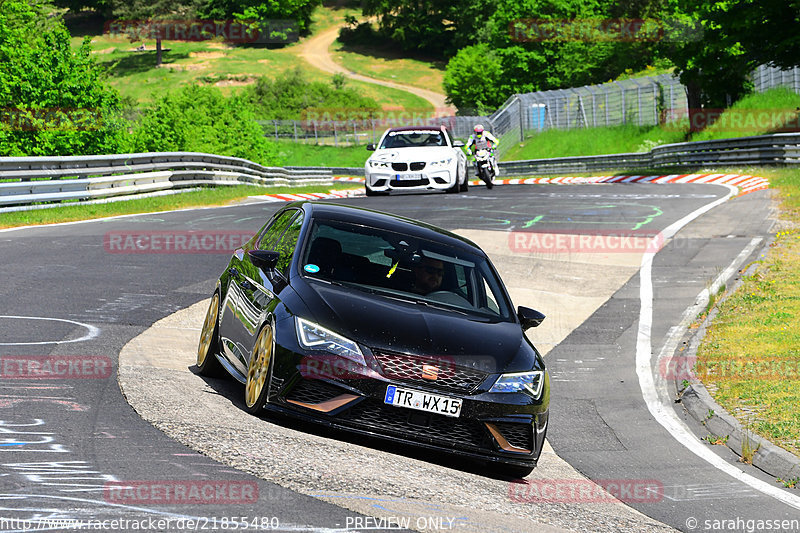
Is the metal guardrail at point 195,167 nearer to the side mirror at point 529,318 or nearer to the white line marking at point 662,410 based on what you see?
the white line marking at point 662,410

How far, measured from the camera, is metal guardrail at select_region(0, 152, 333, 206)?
2072 cm

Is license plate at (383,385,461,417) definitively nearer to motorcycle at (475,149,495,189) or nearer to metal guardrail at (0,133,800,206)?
metal guardrail at (0,133,800,206)

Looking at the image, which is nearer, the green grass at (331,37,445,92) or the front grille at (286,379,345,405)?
the front grille at (286,379,345,405)

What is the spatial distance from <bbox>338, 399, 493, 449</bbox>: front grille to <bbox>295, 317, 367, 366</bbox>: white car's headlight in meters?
0.31

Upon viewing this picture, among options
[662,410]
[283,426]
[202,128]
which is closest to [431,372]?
[283,426]

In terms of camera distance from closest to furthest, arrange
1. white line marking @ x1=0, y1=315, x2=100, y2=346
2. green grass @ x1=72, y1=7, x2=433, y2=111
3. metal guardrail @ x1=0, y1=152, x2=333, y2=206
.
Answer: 1. white line marking @ x1=0, y1=315, x2=100, y2=346
2. metal guardrail @ x1=0, y1=152, x2=333, y2=206
3. green grass @ x1=72, y1=7, x2=433, y2=111

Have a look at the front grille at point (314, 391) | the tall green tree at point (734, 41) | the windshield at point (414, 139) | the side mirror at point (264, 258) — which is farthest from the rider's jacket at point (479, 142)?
the front grille at point (314, 391)

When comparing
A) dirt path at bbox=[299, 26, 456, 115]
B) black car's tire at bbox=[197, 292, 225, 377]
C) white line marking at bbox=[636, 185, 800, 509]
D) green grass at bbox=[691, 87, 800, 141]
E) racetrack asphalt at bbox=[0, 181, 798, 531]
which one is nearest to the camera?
racetrack asphalt at bbox=[0, 181, 798, 531]

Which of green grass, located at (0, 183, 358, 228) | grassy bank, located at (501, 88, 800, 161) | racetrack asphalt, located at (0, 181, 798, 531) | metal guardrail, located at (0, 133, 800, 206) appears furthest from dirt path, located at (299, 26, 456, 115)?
racetrack asphalt, located at (0, 181, 798, 531)

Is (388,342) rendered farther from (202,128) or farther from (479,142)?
(202,128)

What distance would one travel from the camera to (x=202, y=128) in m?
50.7

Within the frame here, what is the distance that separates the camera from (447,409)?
6434mm

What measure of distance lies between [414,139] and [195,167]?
8.49 metres

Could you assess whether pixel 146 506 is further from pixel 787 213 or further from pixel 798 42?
pixel 798 42
